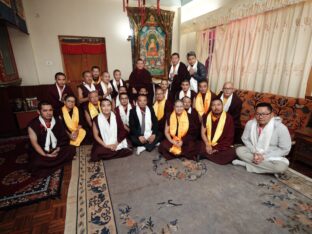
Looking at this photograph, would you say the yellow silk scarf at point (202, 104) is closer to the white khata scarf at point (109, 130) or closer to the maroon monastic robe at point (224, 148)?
the maroon monastic robe at point (224, 148)

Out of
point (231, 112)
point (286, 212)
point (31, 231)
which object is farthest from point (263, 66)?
point (31, 231)

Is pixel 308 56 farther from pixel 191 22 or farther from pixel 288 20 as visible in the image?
pixel 191 22

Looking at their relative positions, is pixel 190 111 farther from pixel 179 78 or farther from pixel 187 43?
pixel 187 43

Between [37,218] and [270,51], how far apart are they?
4410 mm

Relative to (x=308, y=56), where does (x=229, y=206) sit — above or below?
below

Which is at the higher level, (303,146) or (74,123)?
(74,123)

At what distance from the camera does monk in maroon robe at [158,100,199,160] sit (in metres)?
2.76

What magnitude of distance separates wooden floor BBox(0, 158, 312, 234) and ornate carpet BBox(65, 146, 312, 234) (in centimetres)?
9

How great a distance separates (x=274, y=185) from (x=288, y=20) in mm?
2816

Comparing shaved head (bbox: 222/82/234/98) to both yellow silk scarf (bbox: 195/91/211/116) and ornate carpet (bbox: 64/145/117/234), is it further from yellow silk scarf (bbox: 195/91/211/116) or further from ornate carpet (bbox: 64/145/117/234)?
ornate carpet (bbox: 64/145/117/234)

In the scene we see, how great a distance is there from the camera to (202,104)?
3639 millimetres

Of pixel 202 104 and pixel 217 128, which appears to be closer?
pixel 217 128

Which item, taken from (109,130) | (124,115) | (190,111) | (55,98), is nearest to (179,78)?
(190,111)

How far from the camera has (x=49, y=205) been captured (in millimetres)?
1874
